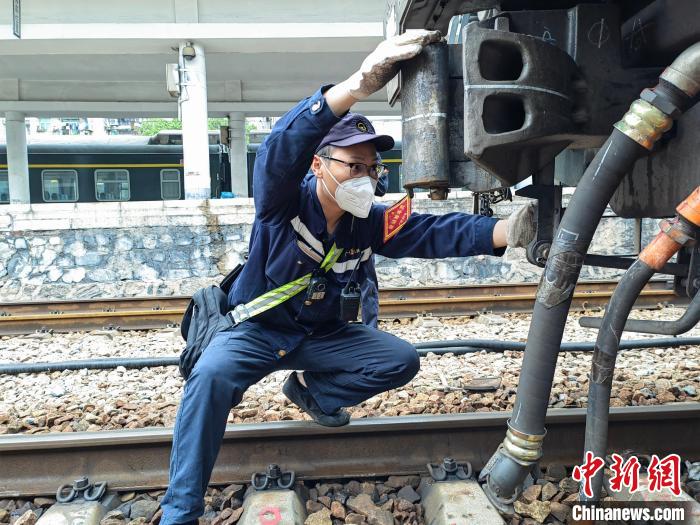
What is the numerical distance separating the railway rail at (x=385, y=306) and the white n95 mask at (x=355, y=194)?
3601 millimetres

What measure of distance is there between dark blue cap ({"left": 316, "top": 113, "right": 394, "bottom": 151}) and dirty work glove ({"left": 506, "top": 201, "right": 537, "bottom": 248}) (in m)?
0.66

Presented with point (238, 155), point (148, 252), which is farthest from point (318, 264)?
point (238, 155)

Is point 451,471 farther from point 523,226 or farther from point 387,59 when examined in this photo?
point 387,59

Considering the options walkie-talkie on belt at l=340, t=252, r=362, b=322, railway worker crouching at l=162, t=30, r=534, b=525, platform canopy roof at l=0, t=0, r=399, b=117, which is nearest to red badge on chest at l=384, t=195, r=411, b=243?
railway worker crouching at l=162, t=30, r=534, b=525

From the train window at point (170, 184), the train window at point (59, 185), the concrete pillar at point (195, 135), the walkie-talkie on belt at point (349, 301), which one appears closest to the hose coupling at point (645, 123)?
the walkie-talkie on belt at point (349, 301)

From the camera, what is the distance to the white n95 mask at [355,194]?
2.49m

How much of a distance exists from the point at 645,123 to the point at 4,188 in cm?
1792

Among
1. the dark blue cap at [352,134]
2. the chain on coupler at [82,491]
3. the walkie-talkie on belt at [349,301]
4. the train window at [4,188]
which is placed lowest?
the chain on coupler at [82,491]

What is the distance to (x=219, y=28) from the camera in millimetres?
10047

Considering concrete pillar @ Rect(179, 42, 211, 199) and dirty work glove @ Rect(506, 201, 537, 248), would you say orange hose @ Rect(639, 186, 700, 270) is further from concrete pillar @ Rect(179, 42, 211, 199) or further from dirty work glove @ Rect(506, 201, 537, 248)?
concrete pillar @ Rect(179, 42, 211, 199)

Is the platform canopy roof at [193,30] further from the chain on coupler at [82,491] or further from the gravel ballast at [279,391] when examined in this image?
the chain on coupler at [82,491]

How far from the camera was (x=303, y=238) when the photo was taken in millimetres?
2566

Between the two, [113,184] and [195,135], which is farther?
[113,184]

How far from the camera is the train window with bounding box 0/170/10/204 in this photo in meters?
15.8
